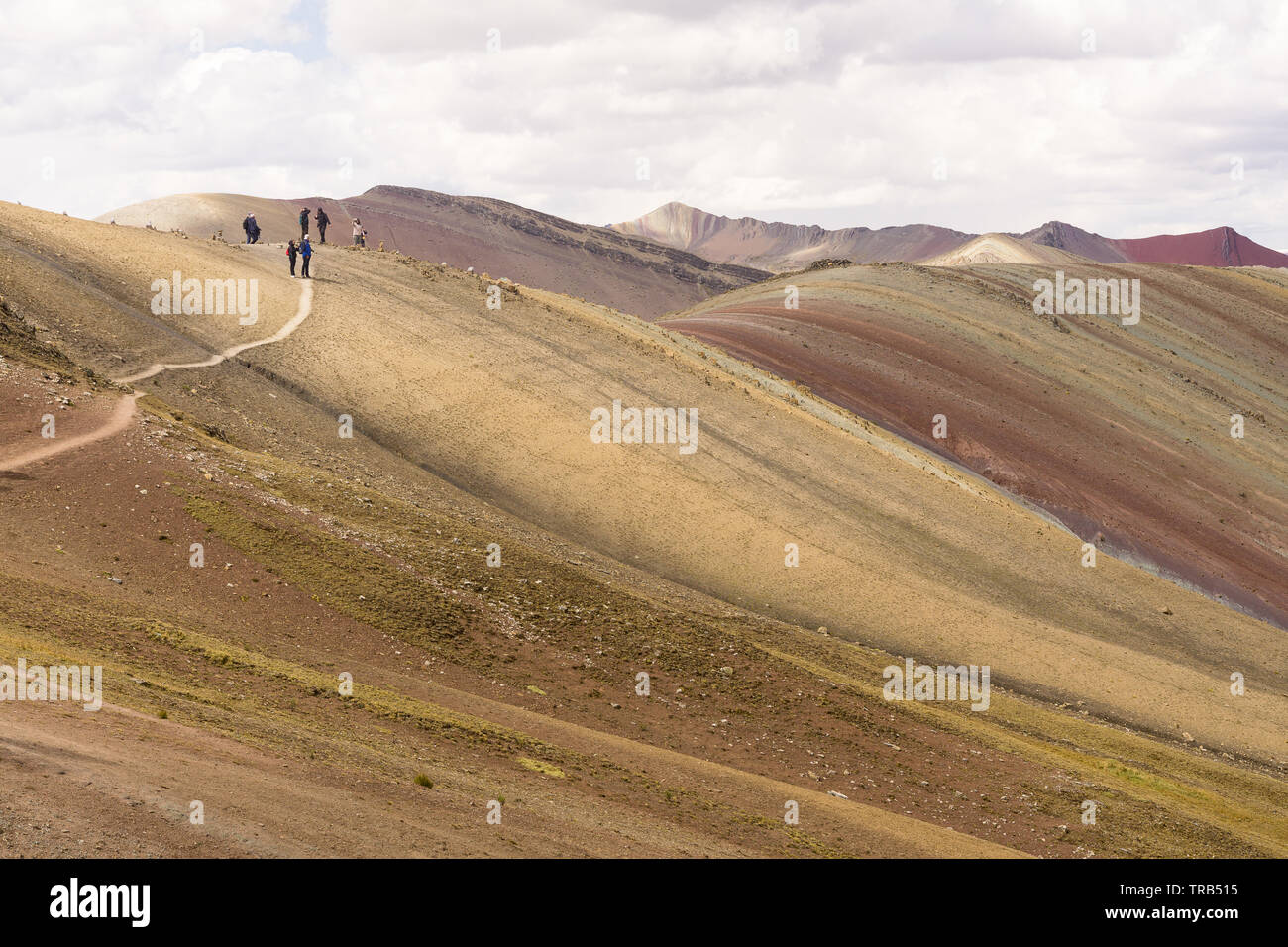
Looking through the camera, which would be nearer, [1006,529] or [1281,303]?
[1006,529]

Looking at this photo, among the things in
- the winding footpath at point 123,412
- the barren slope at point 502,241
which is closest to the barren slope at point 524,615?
the winding footpath at point 123,412

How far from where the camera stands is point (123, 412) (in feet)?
93.9

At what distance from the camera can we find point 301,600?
916 inches

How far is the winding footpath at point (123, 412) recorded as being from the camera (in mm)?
24922

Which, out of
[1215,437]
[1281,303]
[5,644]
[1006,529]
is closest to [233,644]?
[5,644]

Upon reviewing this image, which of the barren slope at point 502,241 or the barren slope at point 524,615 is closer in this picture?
the barren slope at point 524,615

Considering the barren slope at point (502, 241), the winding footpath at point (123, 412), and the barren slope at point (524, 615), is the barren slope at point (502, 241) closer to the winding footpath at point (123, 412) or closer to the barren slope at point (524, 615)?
the barren slope at point (524, 615)

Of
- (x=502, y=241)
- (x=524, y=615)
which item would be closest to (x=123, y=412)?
(x=524, y=615)

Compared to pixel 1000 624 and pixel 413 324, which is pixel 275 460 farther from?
pixel 1000 624

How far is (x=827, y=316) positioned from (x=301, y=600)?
167 ft

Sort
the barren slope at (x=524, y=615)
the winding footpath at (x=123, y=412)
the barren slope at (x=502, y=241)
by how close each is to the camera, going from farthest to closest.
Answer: the barren slope at (x=502, y=241) → the winding footpath at (x=123, y=412) → the barren slope at (x=524, y=615)

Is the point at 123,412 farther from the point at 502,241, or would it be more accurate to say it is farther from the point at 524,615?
the point at 502,241

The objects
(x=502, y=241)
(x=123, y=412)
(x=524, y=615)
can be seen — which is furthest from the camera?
(x=502, y=241)

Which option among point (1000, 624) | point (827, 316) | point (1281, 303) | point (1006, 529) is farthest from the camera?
point (1281, 303)
